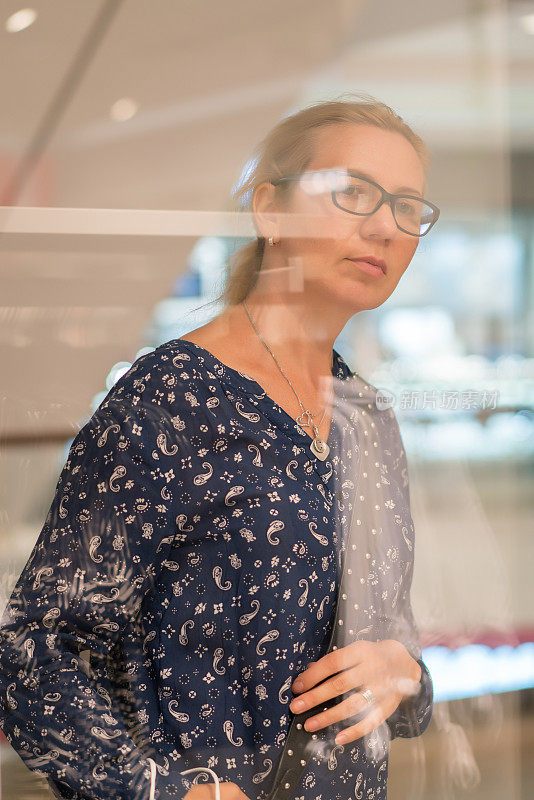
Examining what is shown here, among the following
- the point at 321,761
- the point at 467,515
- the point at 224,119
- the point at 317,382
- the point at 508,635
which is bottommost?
the point at 321,761

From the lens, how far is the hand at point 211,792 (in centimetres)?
75

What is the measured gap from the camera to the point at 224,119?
84 centimetres

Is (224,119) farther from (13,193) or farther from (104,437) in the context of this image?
(104,437)

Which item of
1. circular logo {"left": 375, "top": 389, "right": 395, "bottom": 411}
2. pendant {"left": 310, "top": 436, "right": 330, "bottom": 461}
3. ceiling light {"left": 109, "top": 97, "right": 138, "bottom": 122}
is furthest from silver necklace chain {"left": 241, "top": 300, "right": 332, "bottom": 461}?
ceiling light {"left": 109, "top": 97, "right": 138, "bottom": 122}

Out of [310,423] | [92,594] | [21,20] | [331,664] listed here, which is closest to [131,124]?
[21,20]

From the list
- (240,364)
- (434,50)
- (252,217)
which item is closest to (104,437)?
(240,364)

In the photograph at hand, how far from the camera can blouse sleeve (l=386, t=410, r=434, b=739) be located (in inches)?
35.1

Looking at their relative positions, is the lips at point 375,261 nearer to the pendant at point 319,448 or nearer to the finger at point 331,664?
the pendant at point 319,448

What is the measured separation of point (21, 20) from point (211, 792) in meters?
0.77

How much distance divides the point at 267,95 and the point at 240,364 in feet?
0.97

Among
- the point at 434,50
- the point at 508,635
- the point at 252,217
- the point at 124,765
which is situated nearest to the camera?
the point at 124,765

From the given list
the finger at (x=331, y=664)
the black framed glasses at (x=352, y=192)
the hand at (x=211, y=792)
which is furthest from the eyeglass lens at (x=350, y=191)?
the hand at (x=211, y=792)

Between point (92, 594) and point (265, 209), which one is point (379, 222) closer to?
point (265, 209)

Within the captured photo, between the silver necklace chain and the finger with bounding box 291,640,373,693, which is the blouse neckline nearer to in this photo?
the silver necklace chain
